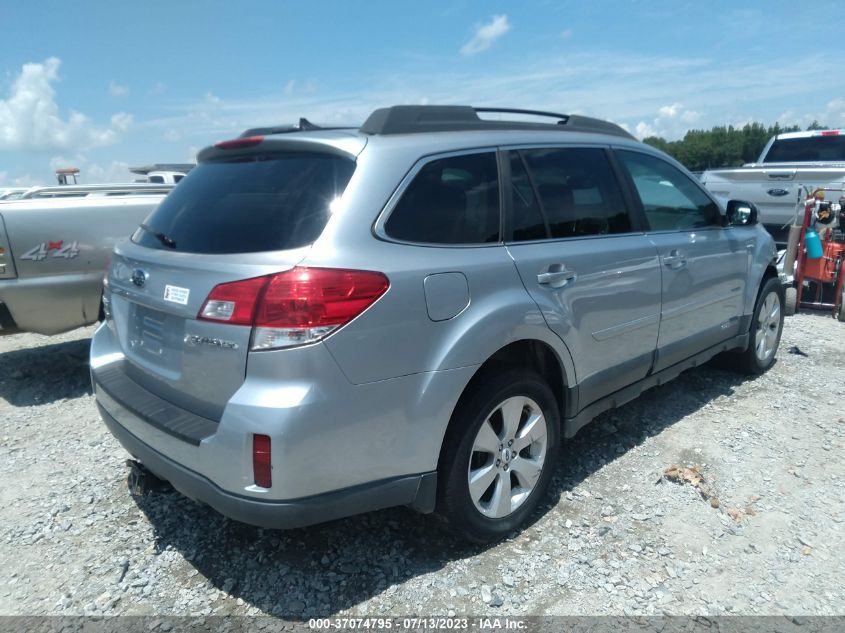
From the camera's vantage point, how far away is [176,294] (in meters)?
2.45

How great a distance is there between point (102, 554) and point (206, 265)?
5.03 ft

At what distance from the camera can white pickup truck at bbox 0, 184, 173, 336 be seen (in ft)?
15.7

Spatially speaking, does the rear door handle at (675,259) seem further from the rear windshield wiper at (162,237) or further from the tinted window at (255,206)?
the rear windshield wiper at (162,237)

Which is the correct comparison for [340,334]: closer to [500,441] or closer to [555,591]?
[500,441]

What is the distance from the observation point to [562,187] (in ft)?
10.8

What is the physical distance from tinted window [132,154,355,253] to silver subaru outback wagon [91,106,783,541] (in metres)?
0.01

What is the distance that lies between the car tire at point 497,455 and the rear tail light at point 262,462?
0.75m

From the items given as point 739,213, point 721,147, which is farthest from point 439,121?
point 721,147

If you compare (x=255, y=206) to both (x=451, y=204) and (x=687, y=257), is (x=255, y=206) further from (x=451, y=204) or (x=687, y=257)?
(x=687, y=257)

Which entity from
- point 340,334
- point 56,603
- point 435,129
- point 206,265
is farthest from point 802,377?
point 56,603

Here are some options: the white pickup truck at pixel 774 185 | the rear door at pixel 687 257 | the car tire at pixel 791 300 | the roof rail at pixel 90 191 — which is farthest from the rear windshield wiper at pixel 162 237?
the white pickup truck at pixel 774 185

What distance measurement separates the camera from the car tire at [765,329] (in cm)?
498

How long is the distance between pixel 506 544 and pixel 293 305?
1.59m

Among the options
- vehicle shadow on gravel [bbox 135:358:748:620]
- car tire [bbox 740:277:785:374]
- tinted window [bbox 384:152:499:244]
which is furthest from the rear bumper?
car tire [bbox 740:277:785:374]
